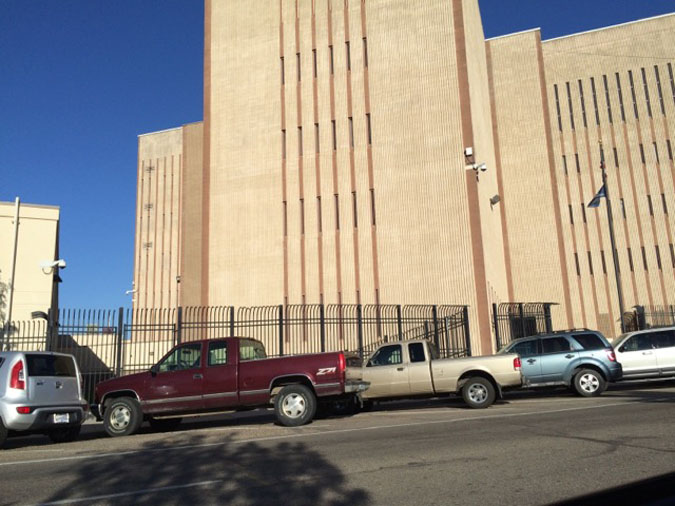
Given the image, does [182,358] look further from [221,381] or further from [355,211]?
[355,211]

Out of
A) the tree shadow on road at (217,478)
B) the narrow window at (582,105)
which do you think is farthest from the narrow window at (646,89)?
the tree shadow on road at (217,478)

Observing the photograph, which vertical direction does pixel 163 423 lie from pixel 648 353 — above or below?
below

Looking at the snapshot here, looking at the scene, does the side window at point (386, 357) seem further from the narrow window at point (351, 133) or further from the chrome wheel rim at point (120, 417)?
the narrow window at point (351, 133)

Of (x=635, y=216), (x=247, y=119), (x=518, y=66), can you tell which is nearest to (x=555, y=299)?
(x=635, y=216)

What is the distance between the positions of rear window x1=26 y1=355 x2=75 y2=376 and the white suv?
1407 centimetres

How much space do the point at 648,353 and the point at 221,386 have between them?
12.0 m

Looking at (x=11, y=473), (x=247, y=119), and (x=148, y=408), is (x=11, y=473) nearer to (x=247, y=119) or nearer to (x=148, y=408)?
(x=148, y=408)

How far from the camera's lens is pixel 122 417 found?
38.9 ft

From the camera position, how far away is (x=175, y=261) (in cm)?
5428

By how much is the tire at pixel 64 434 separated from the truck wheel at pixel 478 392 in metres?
8.33

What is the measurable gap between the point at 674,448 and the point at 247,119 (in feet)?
95.2

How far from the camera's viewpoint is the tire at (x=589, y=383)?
15.0 meters

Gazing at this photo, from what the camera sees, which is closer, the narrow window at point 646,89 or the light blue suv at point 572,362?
the light blue suv at point 572,362

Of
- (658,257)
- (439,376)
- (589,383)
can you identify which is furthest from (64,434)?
(658,257)
